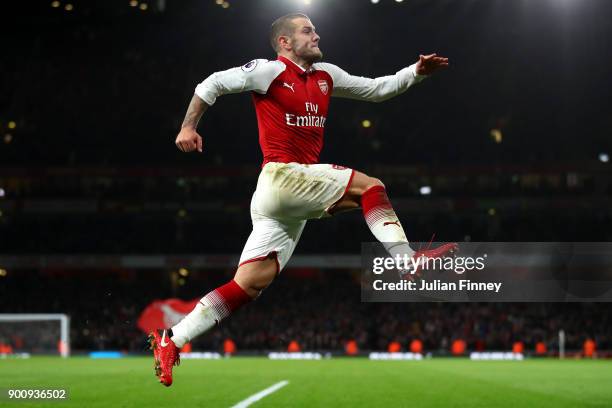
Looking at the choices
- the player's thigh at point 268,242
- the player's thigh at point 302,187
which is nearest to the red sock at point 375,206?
the player's thigh at point 302,187

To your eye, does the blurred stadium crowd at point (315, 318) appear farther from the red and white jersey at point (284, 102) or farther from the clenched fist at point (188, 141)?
the clenched fist at point (188, 141)

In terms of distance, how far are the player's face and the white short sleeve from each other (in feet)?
0.82

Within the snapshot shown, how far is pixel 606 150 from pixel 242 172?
20.5 m

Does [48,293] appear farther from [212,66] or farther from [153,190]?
[212,66]

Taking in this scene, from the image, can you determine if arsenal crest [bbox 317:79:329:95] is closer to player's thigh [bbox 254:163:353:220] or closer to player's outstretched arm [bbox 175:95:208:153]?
player's thigh [bbox 254:163:353:220]

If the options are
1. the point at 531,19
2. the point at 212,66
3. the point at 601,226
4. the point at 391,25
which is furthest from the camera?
the point at 601,226

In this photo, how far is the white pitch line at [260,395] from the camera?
10.5 m

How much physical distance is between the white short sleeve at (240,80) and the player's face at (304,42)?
0.25m

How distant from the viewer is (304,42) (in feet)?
20.7

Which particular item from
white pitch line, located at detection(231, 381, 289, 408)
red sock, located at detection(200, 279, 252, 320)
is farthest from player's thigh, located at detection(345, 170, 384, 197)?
white pitch line, located at detection(231, 381, 289, 408)

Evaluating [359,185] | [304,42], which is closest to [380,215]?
[359,185]

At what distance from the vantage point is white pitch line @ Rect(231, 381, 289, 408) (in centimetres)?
1049

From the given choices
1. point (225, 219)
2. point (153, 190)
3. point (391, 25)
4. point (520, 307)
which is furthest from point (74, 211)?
point (520, 307)

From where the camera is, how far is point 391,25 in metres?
36.6
